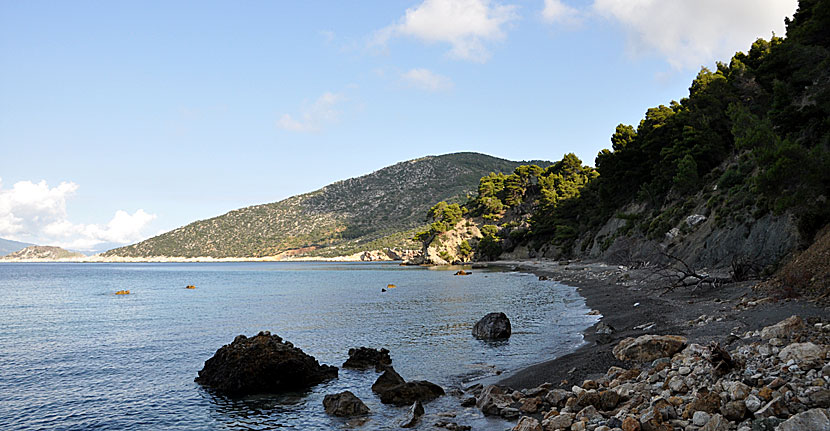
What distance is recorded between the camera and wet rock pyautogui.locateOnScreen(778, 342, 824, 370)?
918 centimetres

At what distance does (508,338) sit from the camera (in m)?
23.5

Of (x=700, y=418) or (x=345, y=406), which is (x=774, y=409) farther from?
(x=345, y=406)

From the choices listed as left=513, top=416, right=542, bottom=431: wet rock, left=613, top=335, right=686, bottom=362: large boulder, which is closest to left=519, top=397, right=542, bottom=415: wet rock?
left=513, top=416, right=542, bottom=431: wet rock

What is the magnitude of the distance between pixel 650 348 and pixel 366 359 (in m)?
9.68

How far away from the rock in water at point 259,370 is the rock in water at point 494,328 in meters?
8.85

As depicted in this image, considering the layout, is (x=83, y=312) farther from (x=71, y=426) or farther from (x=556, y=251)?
(x=556, y=251)

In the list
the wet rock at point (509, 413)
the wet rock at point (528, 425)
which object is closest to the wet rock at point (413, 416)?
the wet rock at point (509, 413)

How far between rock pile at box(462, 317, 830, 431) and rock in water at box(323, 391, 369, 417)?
2.74 metres

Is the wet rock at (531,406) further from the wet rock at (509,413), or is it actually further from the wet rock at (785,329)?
the wet rock at (785,329)

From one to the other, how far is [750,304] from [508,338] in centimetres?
943

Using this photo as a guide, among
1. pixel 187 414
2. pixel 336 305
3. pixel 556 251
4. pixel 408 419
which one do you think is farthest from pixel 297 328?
pixel 556 251

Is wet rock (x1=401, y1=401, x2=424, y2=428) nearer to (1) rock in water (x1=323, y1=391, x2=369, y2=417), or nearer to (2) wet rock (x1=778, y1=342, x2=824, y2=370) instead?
(1) rock in water (x1=323, y1=391, x2=369, y2=417)

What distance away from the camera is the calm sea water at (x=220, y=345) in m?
13.5

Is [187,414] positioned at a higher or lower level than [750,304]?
lower
